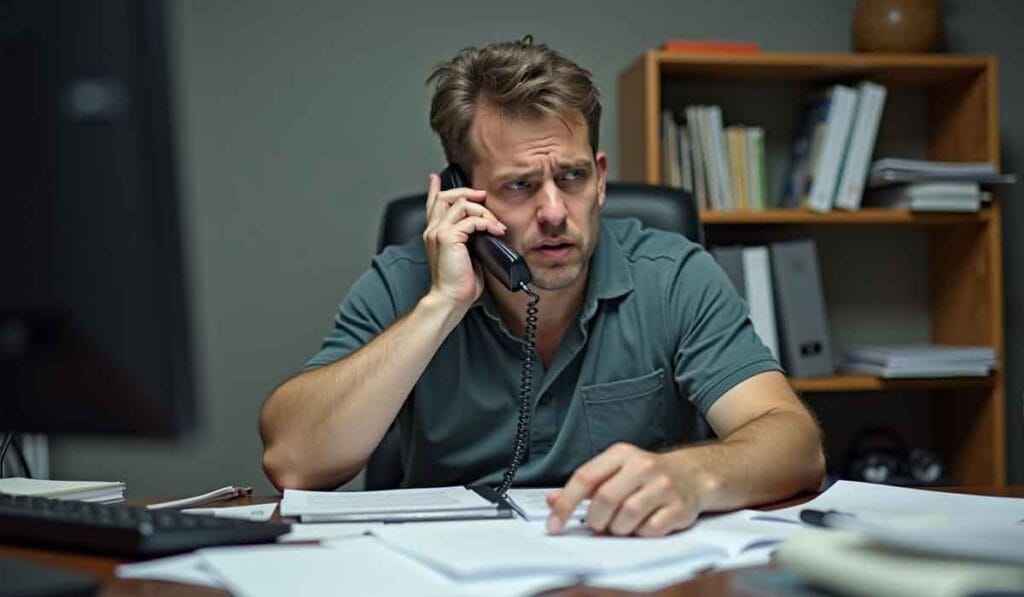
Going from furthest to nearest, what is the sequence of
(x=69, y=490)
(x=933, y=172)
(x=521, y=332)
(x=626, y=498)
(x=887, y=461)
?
(x=887, y=461), (x=933, y=172), (x=521, y=332), (x=69, y=490), (x=626, y=498)

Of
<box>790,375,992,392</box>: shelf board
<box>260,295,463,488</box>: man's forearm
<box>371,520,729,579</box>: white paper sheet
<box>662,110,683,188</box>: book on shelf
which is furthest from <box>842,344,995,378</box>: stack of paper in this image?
<box>371,520,729,579</box>: white paper sheet

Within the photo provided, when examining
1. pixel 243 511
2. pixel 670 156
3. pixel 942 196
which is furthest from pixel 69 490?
pixel 942 196

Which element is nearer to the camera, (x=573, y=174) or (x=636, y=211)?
(x=573, y=174)

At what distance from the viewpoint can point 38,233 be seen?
2.34 feet

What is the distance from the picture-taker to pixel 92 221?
0.69 metres

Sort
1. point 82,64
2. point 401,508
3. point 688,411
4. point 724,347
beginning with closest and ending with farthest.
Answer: point 82,64 < point 401,508 < point 724,347 < point 688,411

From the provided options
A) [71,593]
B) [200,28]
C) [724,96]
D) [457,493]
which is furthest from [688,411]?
[200,28]

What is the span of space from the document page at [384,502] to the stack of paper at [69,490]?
Answer: 196 mm

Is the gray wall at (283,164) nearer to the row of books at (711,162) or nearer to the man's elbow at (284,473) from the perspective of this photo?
the row of books at (711,162)

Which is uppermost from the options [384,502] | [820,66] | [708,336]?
[820,66]

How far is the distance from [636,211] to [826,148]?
100 centimetres

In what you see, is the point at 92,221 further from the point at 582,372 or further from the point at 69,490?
the point at 582,372

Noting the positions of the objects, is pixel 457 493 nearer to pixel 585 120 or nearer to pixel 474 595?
pixel 474 595

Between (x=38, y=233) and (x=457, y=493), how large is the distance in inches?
24.9
